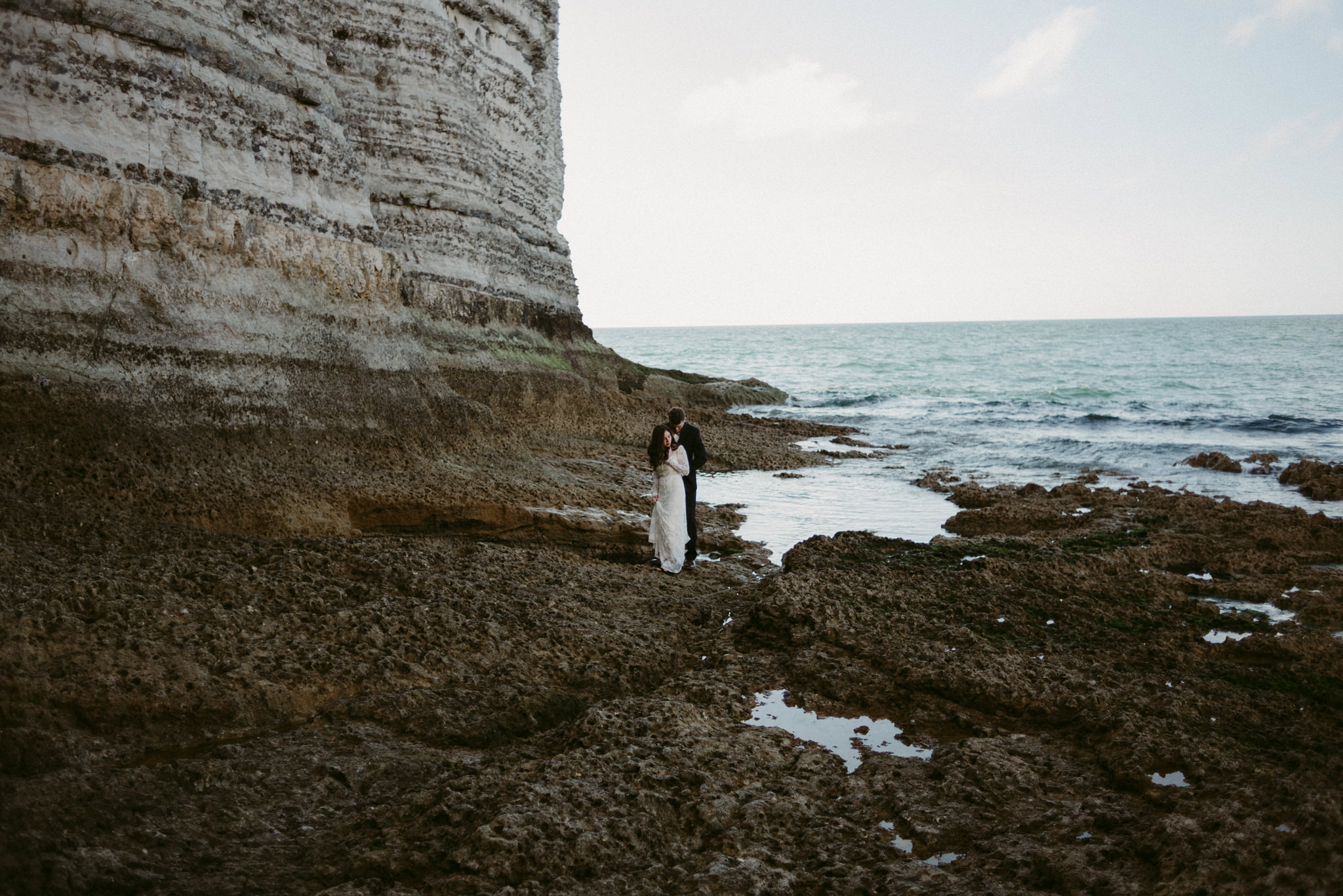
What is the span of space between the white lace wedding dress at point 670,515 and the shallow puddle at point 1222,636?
404cm

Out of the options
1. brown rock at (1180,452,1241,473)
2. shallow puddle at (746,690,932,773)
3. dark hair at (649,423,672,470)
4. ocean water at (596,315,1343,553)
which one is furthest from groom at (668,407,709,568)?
brown rock at (1180,452,1241,473)

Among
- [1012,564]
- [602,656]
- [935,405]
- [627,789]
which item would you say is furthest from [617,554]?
[935,405]

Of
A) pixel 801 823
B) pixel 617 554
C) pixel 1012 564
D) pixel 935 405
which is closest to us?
pixel 801 823

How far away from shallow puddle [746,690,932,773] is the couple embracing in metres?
3.01

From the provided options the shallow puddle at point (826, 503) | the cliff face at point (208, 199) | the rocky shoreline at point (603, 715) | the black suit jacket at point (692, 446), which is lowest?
the shallow puddle at point (826, 503)

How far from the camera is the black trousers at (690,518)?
312 inches

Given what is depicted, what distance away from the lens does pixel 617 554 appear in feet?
Answer: 24.7

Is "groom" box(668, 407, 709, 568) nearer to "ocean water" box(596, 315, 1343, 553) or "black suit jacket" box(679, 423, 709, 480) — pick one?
"black suit jacket" box(679, 423, 709, 480)

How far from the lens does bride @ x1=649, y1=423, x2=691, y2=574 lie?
742 cm

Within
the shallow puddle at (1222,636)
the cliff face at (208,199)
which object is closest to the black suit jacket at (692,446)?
the cliff face at (208,199)

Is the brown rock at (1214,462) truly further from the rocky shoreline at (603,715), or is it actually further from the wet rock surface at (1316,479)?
the rocky shoreline at (603,715)

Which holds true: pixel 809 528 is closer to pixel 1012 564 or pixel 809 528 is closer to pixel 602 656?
pixel 1012 564

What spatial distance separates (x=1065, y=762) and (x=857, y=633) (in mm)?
1698

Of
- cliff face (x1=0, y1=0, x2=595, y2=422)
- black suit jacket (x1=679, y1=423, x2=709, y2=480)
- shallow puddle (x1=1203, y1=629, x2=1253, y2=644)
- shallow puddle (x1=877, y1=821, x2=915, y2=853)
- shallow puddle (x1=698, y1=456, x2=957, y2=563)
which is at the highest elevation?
cliff face (x1=0, y1=0, x2=595, y2=422)
